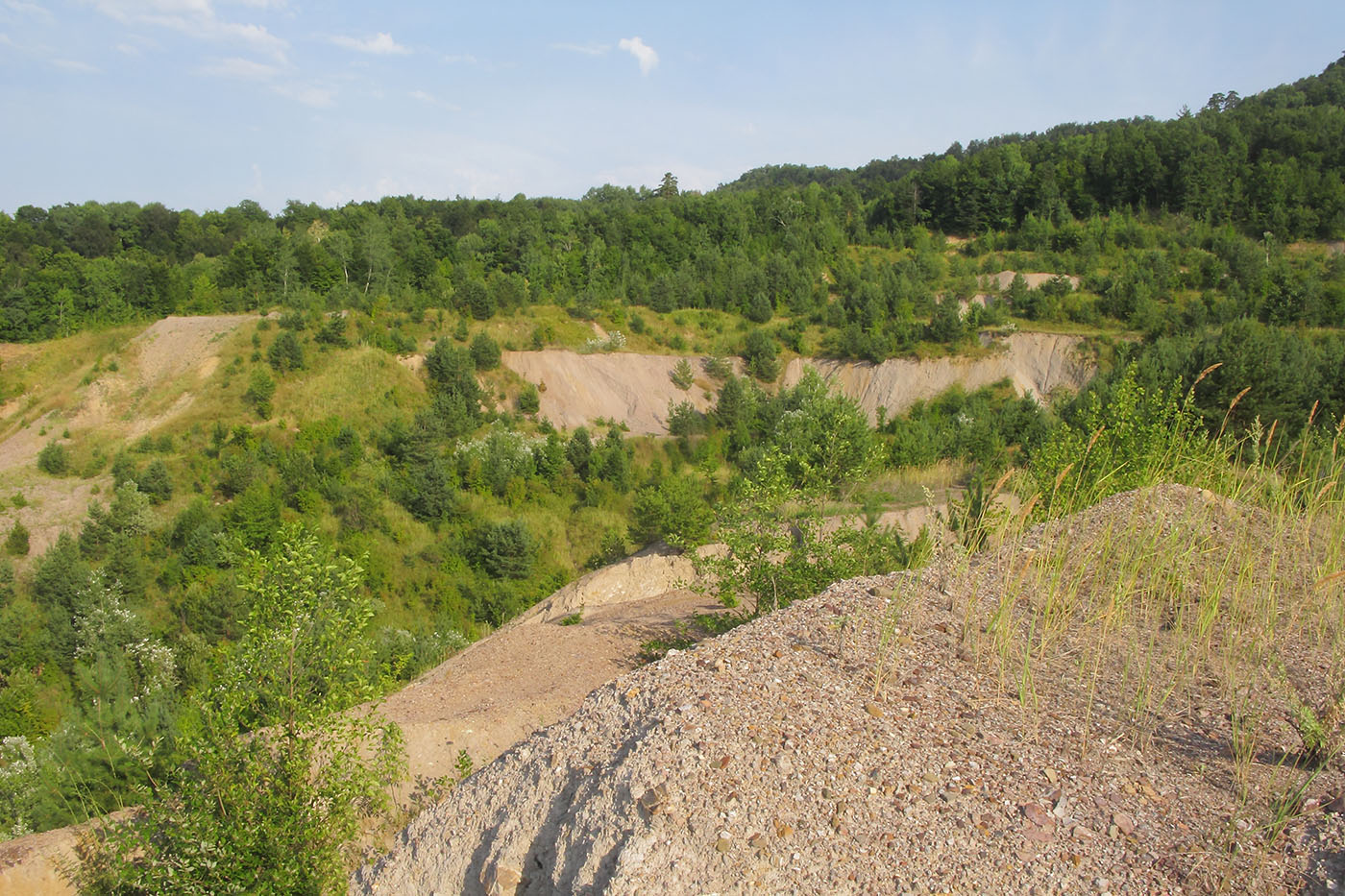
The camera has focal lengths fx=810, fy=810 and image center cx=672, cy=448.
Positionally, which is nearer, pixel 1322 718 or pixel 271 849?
pixel 1322 718

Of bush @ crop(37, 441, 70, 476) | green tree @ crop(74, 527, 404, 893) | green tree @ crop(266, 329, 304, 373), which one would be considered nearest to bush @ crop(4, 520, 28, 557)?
bush @ crop(37, 441, 70, 476)

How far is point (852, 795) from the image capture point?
12.5 ft

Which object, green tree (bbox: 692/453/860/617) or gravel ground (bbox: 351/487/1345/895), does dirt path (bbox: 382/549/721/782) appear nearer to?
green tree (bbox: 692/453/860/617)

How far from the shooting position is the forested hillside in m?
15.5

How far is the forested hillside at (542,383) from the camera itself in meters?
15.5

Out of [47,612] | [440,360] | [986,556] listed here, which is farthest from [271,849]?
[440,360]

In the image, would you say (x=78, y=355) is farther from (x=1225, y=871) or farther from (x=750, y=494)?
Result: (x=1225, y=871)

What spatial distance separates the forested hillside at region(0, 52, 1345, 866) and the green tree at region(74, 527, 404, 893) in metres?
0.21

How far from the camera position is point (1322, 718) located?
397 cm

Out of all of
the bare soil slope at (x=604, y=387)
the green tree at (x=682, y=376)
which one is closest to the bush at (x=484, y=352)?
the bare soil slope at (x=604, y=387)

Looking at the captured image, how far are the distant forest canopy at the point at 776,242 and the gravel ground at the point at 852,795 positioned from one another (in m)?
35.0

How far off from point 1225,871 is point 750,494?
19.6ft

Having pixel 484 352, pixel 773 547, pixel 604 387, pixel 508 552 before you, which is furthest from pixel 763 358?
pixel 773 547

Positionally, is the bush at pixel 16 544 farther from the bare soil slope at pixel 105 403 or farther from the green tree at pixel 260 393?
the green tree at pixel 260 393
